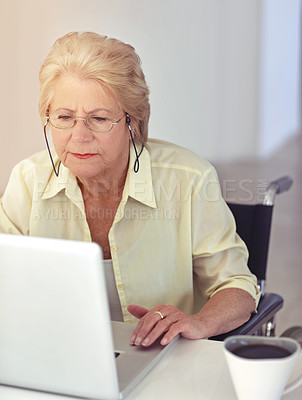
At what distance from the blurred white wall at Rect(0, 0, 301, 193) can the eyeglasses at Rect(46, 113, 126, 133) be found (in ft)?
0.87

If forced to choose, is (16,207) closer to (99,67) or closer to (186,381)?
(99,67)

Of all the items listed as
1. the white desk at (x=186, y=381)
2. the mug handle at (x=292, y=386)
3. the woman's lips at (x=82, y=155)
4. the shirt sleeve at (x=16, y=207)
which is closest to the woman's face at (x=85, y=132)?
the woman's lips at (x=82, y=155)

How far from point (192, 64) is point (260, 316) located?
2.47m

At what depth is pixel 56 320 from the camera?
936 millimetres

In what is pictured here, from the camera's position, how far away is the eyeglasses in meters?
1.52

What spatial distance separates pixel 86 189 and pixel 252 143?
4296 millimetres

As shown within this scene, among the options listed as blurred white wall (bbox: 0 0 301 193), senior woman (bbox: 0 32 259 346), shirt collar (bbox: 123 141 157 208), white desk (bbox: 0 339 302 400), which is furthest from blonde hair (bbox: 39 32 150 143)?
white desk (bbox: 0 339 302 400)

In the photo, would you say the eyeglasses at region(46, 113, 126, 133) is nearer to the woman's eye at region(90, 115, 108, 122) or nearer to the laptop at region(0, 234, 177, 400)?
the woman's eye at region(90, 115, 108, 122)

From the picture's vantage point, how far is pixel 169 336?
121 centimetres

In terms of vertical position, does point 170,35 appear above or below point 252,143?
above

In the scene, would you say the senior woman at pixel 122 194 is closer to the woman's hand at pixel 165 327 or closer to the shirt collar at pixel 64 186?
the shirt collar at pixel 64 186

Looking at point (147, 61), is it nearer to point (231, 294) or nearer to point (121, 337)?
point (231, 294)

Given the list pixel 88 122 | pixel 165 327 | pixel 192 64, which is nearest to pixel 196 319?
pixel 165 327

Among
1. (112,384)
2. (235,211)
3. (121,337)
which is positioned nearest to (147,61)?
(235,211)
